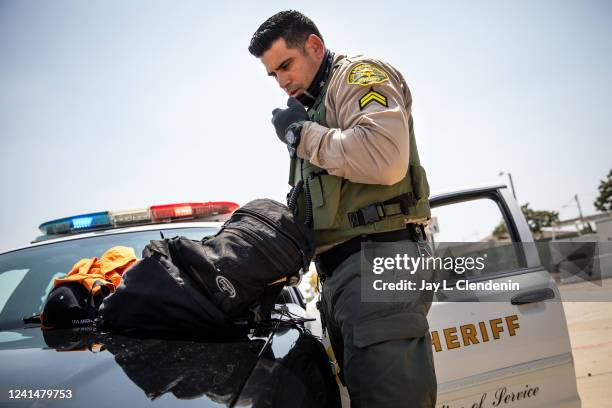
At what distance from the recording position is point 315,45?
160 cm

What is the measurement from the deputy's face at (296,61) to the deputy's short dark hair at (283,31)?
0.02 meters

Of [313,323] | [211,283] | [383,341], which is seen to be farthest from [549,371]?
[211,283]

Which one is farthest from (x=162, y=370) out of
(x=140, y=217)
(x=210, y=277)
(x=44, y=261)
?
(x=140, y=217)

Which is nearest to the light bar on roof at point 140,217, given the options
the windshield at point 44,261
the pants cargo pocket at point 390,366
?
the windshield at point 44,261

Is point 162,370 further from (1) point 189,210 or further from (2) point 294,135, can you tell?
(1) point 189,210

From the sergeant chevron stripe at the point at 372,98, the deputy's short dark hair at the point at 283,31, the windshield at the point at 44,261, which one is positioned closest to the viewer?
the sergeant chevron stripe at the point at 372,98

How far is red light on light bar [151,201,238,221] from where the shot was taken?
2.82m

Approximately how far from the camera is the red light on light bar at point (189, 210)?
9.25ft

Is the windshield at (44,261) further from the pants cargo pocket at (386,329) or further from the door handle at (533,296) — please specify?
the door handle at (533,296)

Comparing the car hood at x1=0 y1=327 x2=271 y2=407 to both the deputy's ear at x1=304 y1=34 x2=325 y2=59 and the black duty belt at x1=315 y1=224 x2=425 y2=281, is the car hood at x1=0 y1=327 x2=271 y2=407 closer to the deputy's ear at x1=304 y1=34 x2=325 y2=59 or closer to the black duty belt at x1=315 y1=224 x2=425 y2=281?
the black duty belt at x1=315 y1=224 x2=425 y2=281

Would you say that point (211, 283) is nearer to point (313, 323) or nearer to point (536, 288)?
point (313, 323)

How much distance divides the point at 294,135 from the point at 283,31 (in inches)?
16.9

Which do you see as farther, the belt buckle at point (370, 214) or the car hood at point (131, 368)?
the belt buckle at point (370, 214)

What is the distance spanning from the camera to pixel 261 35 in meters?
1.60
